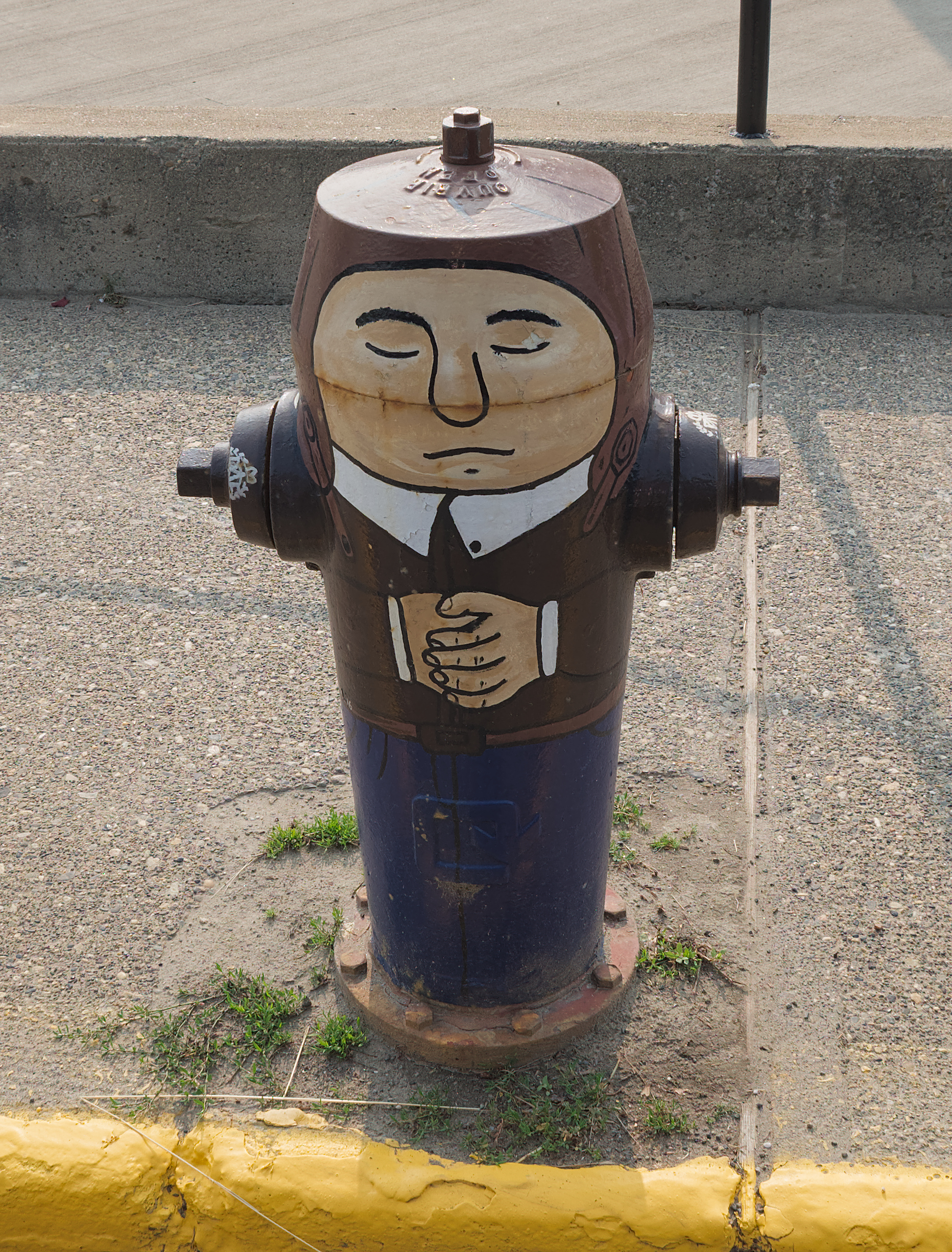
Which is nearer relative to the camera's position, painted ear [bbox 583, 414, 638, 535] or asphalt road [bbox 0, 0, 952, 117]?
painted ear [bbox 583, 414, 638, 535]

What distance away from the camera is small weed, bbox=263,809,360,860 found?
10.2 feet

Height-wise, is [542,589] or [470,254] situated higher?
[470,254]

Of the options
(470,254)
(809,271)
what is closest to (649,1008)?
(470,254)

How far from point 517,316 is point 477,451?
21cm

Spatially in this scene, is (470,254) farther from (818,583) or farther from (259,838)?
(818,583)

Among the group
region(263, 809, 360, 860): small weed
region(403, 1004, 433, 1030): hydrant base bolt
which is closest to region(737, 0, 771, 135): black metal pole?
region(263, 809, 360, 860): small weed

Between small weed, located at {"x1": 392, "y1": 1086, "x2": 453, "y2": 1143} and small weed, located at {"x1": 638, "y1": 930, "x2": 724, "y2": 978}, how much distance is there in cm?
58

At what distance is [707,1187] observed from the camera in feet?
7.43

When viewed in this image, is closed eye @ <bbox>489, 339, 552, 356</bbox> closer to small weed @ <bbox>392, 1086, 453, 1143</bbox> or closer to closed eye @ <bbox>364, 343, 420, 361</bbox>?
closed eye @ <bbox>364, 343, 420, 361</bbox>

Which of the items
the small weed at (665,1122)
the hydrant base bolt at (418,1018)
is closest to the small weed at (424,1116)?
the hydrant base bolt at (418,1018)

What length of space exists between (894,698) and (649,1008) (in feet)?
4.44

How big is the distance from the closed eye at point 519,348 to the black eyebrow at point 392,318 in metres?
0.10

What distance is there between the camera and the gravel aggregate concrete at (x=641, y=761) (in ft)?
8.39

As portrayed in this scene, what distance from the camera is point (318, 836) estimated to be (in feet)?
10.3
